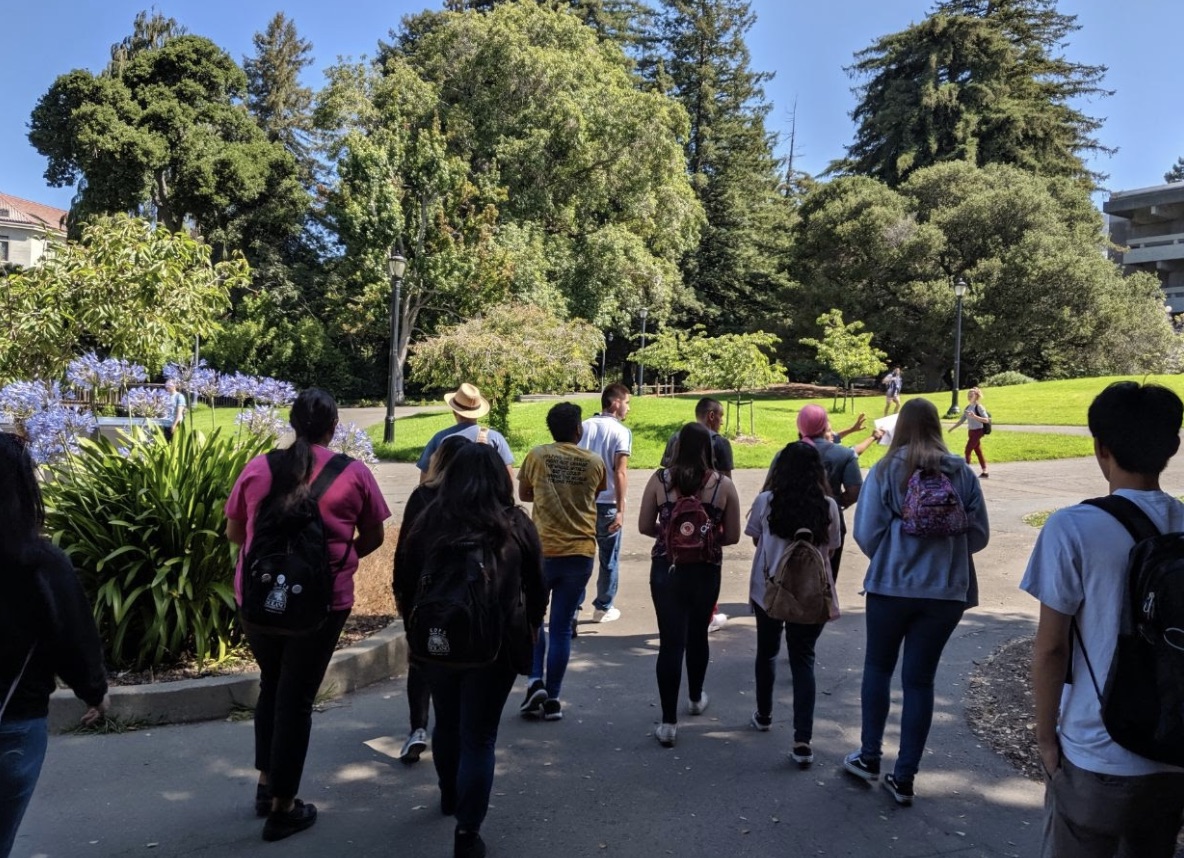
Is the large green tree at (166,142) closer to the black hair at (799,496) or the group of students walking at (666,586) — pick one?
the group of students walking at (666,586)

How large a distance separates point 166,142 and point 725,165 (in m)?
29.9

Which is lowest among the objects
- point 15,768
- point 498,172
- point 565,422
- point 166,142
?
point 15,768

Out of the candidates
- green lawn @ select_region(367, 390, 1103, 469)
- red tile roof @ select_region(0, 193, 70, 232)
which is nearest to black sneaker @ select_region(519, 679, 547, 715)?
green lawn @ select_region(367, 390, 1103, 469)

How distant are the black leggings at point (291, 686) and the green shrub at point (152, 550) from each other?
77.8 inches

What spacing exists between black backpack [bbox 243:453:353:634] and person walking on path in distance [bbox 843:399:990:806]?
2.37 meters

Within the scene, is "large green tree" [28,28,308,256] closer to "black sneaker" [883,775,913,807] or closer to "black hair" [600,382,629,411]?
"black hair" [600,382,629,411]

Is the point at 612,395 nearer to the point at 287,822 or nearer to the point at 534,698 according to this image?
the point at 534,698

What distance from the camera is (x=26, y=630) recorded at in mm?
2439

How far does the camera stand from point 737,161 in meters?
50.6

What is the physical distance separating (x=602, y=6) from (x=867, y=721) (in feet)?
174

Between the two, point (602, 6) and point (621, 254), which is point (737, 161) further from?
point (621, 254)

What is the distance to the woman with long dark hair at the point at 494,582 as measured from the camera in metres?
3.21

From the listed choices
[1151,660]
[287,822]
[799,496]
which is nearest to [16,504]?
[287,822]

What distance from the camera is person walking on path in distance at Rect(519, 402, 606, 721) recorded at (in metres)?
4.87
